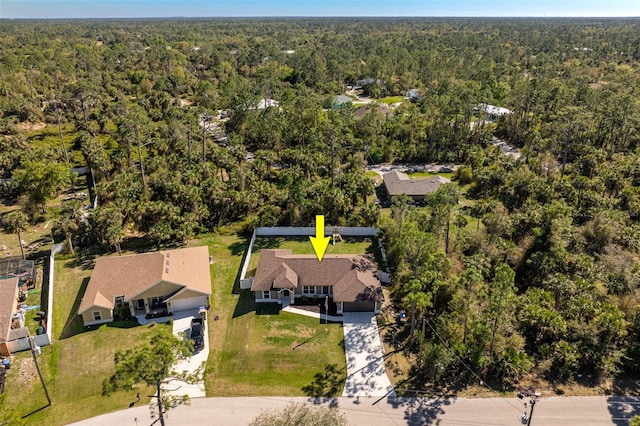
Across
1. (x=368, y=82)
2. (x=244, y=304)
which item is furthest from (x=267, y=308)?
(x=368, y=82)

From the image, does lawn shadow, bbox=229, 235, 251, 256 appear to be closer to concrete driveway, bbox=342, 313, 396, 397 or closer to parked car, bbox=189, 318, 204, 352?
parked car, bbox=189, 318, 204, 352

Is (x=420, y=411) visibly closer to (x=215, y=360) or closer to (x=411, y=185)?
(x=215, y=360)

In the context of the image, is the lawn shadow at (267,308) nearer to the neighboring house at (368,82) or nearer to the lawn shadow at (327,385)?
the lawn shadow at (327,385)

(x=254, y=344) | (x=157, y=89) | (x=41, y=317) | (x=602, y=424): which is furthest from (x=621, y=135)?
(x=157, y=89)

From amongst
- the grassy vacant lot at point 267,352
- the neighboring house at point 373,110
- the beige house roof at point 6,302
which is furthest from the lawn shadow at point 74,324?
the neighboring house at point 373,110

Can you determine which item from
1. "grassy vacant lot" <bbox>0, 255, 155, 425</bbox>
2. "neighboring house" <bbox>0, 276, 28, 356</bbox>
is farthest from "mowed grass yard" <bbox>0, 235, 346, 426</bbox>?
"neighboring house" <bbox>0, 276, 28, 356</bbox>

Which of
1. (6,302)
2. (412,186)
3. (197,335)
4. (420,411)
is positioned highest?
(412,186)
